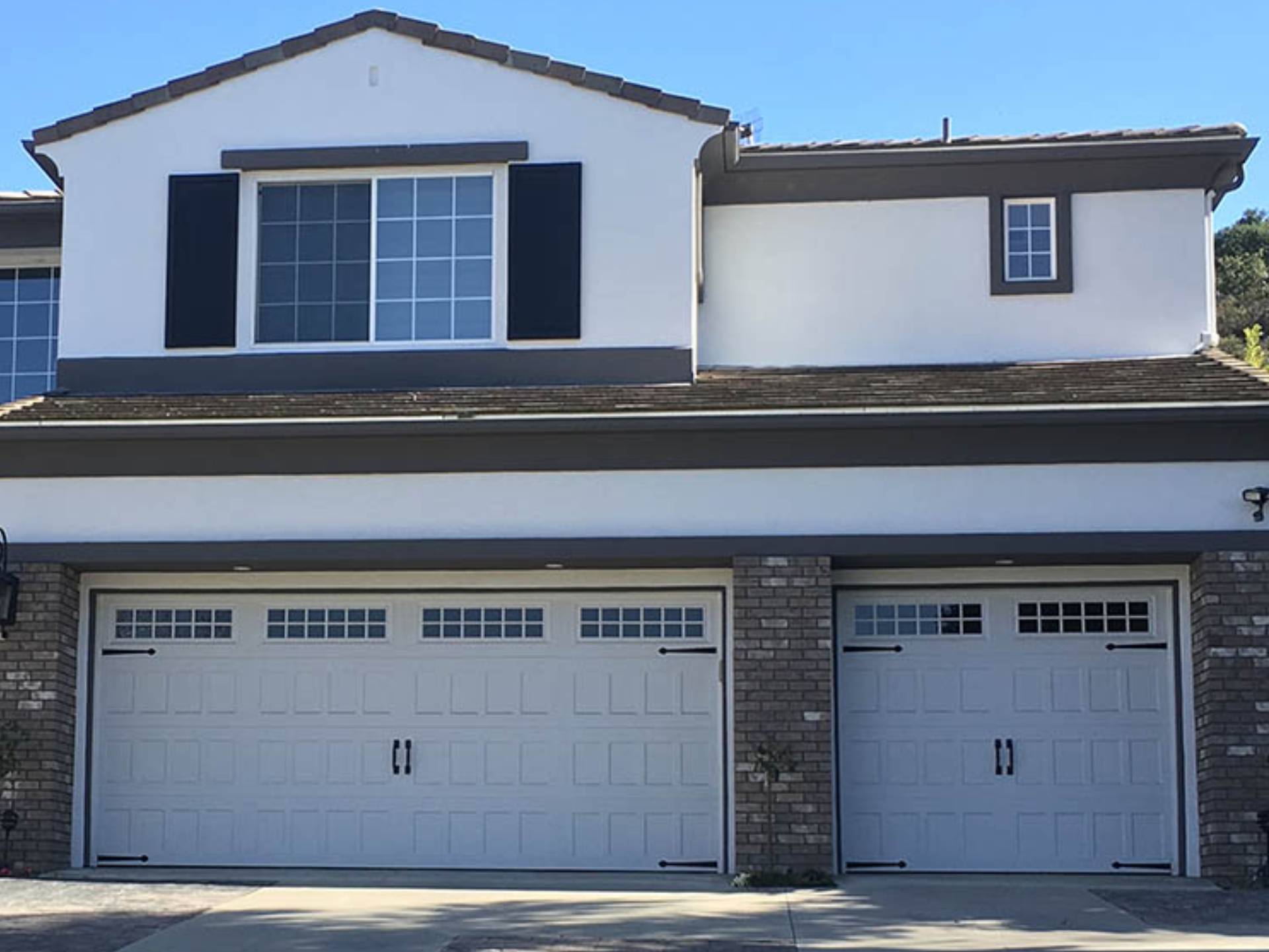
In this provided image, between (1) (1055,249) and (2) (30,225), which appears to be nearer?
(1) (1055,249)

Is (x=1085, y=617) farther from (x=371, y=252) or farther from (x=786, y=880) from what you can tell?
(x=371, y=252)

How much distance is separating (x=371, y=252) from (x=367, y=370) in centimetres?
112

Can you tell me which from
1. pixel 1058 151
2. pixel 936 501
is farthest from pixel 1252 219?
pixel 936 501

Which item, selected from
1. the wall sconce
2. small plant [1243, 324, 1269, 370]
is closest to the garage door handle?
the wall sconce

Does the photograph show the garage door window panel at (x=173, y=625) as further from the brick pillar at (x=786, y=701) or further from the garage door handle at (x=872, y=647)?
the garage door handle at (x=872, y=647)

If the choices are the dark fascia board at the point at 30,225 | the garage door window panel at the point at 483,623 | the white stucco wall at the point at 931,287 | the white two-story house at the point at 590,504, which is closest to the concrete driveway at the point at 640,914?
the white two-story house at the point at 590,504

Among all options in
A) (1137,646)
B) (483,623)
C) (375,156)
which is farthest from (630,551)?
(375,156)

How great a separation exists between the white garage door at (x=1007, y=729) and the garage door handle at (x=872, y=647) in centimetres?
1

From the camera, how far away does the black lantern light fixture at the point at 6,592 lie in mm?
14734

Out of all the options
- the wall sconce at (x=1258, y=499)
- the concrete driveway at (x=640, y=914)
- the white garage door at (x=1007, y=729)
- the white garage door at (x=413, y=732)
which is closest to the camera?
the concrete driveway at (x=640, y=914)

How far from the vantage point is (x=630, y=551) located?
14.8 metres

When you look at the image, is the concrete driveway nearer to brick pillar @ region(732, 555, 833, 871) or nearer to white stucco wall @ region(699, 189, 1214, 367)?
brick pillar @ region(732, 555, 833, 871)

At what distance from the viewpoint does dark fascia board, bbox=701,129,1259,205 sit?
1752 cm

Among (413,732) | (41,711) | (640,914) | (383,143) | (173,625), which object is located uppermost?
(383,143)
